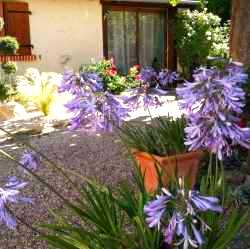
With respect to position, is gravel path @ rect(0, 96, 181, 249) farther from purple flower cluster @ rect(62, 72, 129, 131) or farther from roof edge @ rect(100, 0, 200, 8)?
roof edge @ rect(100, 0, 200, 8)

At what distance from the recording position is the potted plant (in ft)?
12.1

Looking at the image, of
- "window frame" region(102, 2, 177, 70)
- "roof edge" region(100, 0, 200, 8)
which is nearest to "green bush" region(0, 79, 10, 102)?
"window frame" region(102, 2, 177, 70)

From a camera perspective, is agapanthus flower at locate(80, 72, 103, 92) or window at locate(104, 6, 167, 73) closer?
agapanthus flower at locate(80, 72, 103, 92)

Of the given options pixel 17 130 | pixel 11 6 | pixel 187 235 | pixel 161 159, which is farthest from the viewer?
pixel 11 6

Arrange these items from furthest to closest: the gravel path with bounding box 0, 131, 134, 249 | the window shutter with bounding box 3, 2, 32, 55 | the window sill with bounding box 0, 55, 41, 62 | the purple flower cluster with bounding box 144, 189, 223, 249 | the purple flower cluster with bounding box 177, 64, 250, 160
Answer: the window shutter with bounding box 3, 2, 32, 55 → the window sill with bounding box 0, 55, 41, 62 → the gravel path with bounding box 0, 131, 134, 249 → the purple flower cluster with bounding box 177, 64, 250, 160 → the purple flower cluster with bounding box 144, 189, 223, 249

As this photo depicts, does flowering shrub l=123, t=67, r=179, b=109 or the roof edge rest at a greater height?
the roof edge

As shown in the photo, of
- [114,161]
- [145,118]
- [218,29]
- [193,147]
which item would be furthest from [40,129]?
[218,29]

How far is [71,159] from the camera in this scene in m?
5.78

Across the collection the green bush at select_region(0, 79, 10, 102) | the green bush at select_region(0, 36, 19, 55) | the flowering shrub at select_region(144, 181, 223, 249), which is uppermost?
the green bush at select_region(0, 36, 19, 55)

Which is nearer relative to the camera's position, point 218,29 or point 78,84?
point 78,84

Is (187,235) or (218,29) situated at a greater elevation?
(218,29)

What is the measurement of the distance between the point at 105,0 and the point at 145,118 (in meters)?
5.17

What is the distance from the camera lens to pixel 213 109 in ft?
6.03

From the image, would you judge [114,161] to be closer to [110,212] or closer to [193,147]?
[110,212]
